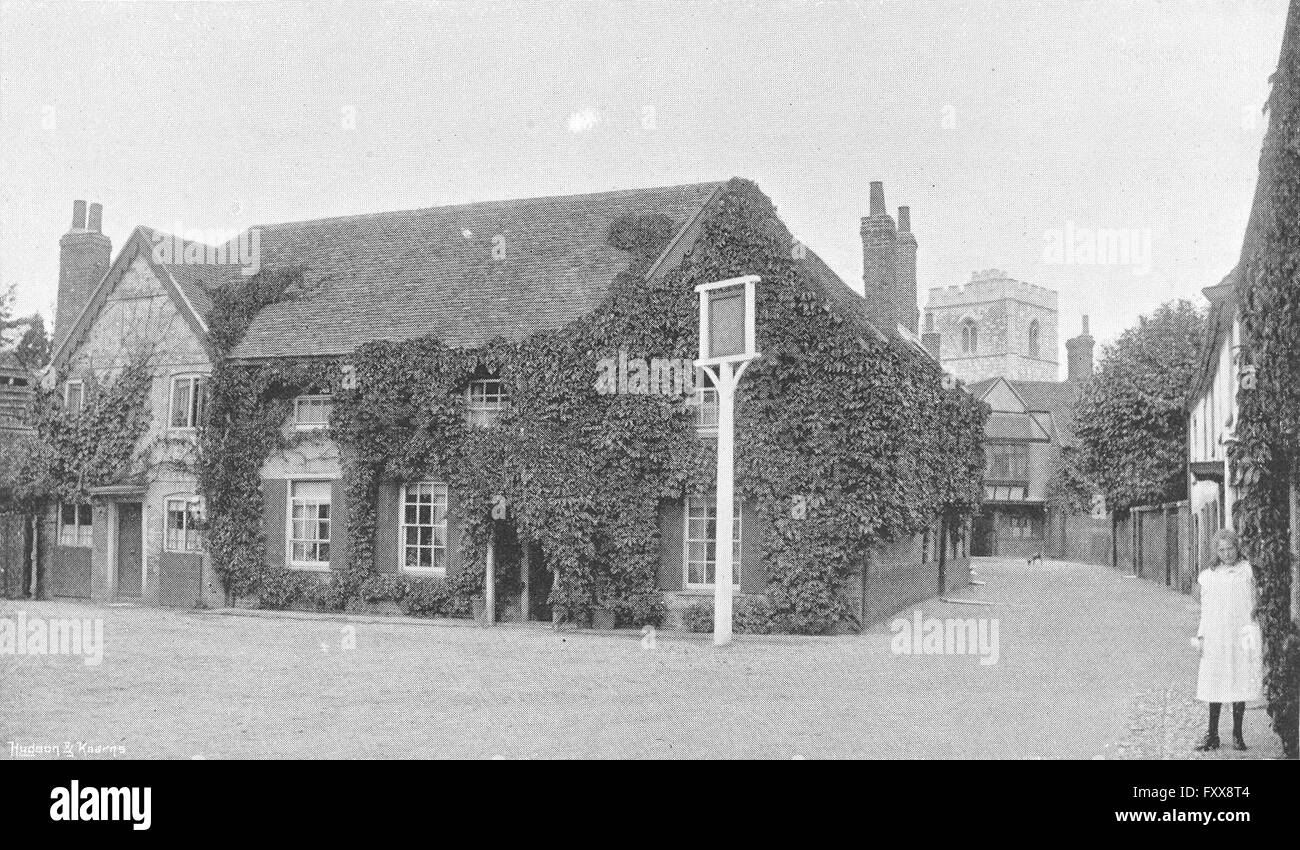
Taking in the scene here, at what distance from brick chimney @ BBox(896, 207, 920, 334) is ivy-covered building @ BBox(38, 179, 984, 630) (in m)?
2.42

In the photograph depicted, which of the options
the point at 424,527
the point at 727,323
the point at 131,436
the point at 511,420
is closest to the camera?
the point at 727,323

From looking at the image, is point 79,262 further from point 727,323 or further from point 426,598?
point 727,323

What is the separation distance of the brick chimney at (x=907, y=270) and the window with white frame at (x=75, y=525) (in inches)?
788

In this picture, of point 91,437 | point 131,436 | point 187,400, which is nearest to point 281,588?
point 187,400

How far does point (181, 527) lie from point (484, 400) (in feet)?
Answer: 25.4

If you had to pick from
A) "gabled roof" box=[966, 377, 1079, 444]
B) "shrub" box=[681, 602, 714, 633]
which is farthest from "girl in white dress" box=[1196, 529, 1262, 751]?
"gabled roof" box=[966, 377, 1079, 444]

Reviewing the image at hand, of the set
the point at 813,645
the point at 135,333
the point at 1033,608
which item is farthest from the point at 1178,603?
the point at 135,333

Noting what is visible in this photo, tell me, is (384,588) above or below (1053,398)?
below

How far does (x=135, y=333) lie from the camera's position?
982 inches

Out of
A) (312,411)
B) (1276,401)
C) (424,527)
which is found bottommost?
(424,527)

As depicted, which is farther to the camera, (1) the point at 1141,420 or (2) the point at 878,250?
(1) the point at 1141,420

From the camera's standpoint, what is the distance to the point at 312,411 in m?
22.9

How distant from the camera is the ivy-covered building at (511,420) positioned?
61.5 ft
